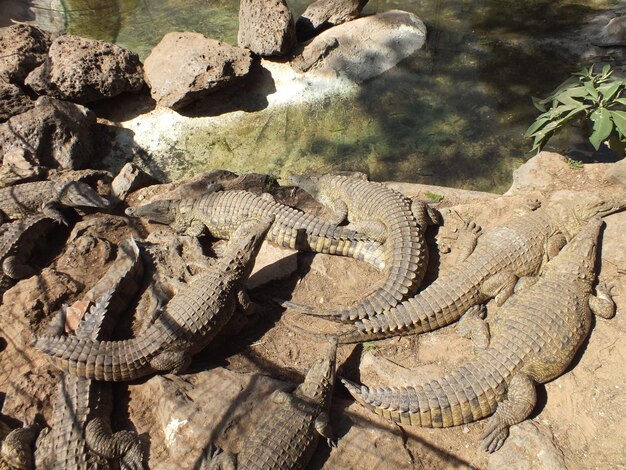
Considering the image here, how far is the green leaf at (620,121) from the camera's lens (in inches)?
206

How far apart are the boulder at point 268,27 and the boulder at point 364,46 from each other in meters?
0.43

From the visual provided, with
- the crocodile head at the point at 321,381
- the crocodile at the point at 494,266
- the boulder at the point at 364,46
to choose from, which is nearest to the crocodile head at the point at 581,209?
the crocodile at the point at 494,266

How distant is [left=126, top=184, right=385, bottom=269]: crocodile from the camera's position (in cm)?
521

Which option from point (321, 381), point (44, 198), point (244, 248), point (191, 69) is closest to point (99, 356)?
point (244, 248)

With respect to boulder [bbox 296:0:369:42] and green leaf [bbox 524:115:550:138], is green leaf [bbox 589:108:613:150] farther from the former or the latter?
boulder [bbox 296:0:369:42]

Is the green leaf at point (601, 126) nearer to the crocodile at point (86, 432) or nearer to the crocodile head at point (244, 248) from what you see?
the crocodile head at point (244, 248)

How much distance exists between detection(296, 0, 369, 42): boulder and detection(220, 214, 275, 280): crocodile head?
16.8 feet

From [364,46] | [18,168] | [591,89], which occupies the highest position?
[591,89]

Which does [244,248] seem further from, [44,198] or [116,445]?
[44,198]

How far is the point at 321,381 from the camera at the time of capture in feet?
12.8

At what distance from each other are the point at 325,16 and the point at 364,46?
3.72 feet

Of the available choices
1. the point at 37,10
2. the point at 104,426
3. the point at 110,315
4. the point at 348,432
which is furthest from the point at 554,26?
the point at 37,10

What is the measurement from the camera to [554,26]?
8.44 meters

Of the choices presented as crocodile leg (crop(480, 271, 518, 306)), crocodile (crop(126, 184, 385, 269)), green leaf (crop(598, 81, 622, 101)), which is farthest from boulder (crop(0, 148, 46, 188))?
green leaf (crop(598, 81, 622, 101))
